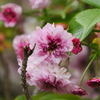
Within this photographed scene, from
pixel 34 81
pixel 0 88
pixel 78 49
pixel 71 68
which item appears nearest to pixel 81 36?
pixel 78 49

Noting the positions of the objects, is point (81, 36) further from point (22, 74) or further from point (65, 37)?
point (22, 74)

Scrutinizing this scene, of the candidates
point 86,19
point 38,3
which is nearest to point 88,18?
point 86,19

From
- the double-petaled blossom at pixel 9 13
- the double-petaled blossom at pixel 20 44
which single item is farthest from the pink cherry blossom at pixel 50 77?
the double-petaled blossom at pixel 9 13

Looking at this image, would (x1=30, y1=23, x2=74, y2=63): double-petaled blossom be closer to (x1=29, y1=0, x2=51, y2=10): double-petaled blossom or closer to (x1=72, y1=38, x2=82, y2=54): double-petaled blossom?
(x1=72, y1=38, x2=82, y2=54): double-petaled blossom

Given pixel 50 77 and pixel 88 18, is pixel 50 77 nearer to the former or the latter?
pixel 50 77

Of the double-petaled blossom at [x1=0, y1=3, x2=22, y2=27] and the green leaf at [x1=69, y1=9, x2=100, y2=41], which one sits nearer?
the green leaf at [x1=69, y1=9, x2=100, y2=41]

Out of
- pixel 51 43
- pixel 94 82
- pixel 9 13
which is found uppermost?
pixel 9 13

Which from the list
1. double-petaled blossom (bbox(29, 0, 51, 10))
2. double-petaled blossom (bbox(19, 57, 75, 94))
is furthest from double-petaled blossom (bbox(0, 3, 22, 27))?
double-petaled blossom (bbox(19, 57, 75, 94))

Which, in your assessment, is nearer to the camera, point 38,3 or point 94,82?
point 94,82
